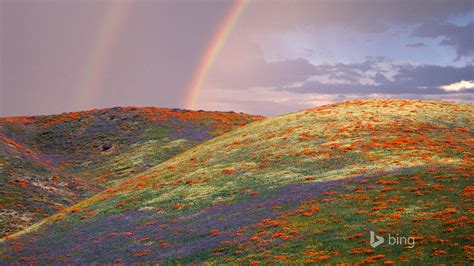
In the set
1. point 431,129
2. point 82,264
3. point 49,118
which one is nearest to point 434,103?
point 431,129

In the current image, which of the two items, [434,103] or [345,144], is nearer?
[345,144]

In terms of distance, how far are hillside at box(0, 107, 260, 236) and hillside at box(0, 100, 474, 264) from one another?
9.96 m

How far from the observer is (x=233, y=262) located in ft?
74.7

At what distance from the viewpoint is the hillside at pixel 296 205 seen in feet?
74.6

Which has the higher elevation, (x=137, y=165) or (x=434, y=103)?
(x=434, y=103)

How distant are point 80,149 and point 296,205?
68622mm

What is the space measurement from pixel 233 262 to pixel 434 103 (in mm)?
63449

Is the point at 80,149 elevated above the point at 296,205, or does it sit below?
above

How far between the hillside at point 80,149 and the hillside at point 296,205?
32.7 ft

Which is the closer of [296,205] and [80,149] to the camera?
[296,205]

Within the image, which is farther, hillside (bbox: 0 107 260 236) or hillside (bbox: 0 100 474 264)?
hillside (bbox: 0 107 260 236)

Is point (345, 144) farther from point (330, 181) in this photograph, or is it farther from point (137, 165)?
point (137, 165)

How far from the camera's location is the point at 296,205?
3092 centimetres

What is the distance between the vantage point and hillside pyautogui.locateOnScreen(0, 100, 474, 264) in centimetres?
2273
